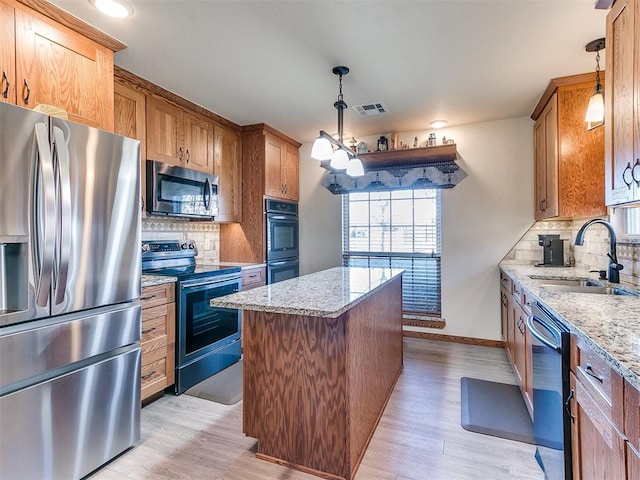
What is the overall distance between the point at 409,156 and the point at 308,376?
9.24ft

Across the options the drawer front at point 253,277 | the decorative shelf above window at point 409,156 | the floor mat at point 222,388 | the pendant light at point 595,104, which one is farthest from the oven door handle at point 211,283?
the pendant light at point 595,104

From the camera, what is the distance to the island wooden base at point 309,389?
1656 millimetres

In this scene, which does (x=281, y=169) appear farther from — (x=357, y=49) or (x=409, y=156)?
(x=357, y=49)

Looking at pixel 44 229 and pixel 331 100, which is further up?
pixel 331 100

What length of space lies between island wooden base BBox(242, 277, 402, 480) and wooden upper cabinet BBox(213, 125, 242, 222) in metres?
2.07

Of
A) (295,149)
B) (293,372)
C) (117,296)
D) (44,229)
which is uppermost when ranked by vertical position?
(295,149)

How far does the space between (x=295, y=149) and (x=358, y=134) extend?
0.88 metres

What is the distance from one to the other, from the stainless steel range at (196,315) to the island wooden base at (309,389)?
102cm

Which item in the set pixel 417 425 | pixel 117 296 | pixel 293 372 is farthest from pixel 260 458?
pixel 117 296

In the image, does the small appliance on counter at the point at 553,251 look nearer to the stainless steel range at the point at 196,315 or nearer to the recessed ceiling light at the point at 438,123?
the recessed ceiling light at the point at 438,123

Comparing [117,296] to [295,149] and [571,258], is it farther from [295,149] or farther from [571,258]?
[571,258]

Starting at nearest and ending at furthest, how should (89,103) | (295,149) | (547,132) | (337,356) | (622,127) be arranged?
(622,127) < (337,356) < (89,103) < (547,132) < (295,149)

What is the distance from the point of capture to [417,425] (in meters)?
2.19

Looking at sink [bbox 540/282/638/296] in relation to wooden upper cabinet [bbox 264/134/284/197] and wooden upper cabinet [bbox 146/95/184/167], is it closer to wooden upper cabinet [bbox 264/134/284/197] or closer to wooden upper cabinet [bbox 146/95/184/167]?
wooden upper cabinet [bbox 264/134/284/197]
